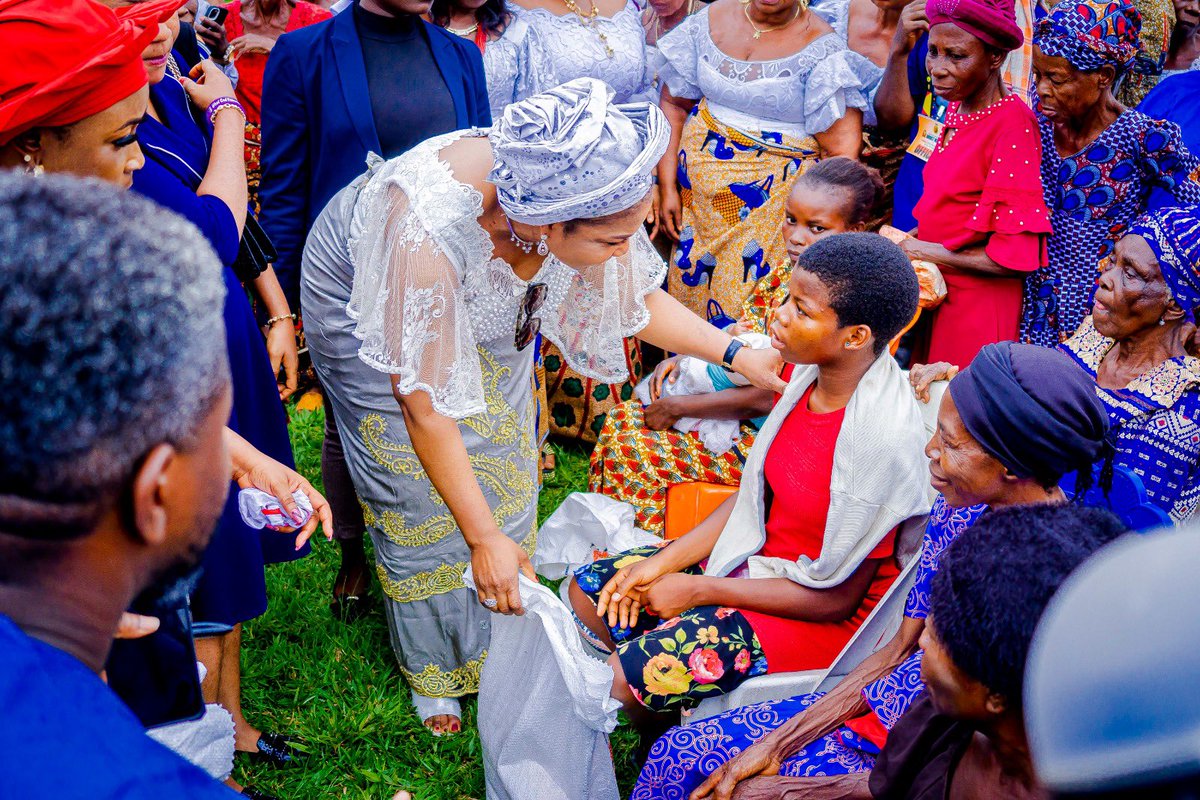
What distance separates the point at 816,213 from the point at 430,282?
184 cm

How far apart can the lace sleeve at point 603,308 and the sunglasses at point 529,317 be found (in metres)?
0.08

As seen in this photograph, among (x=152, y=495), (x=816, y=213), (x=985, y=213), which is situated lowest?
(x=985, y=213)

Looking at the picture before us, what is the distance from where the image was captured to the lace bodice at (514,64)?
16.5ft

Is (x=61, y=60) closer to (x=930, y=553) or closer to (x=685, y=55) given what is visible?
(x=930, y=553)

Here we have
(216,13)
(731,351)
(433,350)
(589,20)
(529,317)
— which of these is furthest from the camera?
(216,13)

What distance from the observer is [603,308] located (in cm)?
322

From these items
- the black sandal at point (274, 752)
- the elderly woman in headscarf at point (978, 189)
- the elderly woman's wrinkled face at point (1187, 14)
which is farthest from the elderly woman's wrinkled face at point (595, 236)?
the elderly woman's wrinkled face at point (1187, 14)

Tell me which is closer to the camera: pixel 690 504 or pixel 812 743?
pixel 812 743

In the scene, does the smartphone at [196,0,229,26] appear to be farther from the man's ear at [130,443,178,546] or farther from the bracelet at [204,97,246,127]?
the man's ear at [130,443,178,546]

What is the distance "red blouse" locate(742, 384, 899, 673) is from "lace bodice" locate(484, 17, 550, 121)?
2.74 meters

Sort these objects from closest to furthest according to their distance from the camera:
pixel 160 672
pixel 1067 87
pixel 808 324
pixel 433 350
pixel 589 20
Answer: pixel 160 672 < pixel 433 350 < pixel 808 324 < pixel 1067 87 < pixel 589 20

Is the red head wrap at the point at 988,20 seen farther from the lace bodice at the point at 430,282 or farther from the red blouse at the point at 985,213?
the lace bodice at the point at 430,282

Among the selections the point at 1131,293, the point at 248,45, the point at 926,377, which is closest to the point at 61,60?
the point at 926,377

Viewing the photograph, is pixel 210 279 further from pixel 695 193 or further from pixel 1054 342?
pixel 695 193
